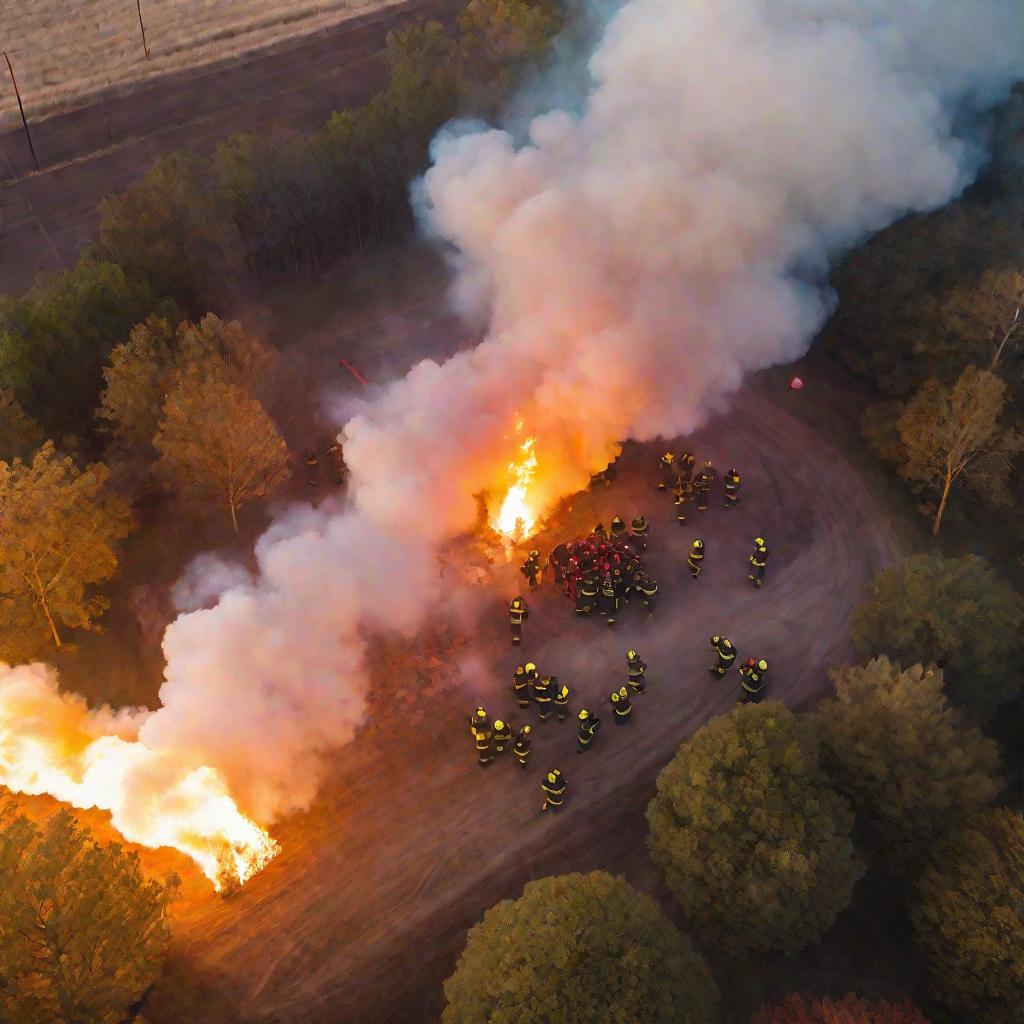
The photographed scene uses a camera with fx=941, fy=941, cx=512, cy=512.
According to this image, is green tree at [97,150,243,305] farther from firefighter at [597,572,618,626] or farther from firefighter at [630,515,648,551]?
firefighter at [597,572,618,626]

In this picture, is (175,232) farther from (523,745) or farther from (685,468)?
(523,745)

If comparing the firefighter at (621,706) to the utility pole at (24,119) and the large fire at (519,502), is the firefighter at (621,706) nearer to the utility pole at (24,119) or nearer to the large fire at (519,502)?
the large fire at (519,502)

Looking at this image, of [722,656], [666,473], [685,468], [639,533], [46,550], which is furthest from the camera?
[666,473]

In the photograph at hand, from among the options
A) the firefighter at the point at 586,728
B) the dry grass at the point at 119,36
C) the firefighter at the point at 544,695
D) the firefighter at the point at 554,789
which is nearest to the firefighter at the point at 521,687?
the firefighter at the point at 544,695

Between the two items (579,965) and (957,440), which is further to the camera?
(957,440)

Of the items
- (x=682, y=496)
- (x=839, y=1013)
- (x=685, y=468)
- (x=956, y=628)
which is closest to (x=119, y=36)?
(x=685, y=468)

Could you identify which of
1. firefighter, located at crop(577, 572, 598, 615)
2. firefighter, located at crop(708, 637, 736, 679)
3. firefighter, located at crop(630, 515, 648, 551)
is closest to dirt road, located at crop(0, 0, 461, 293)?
firefighter, located at crop(630, 515, 648, 551)

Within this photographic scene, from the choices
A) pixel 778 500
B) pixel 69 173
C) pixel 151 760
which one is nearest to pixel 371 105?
pixel 69 173
